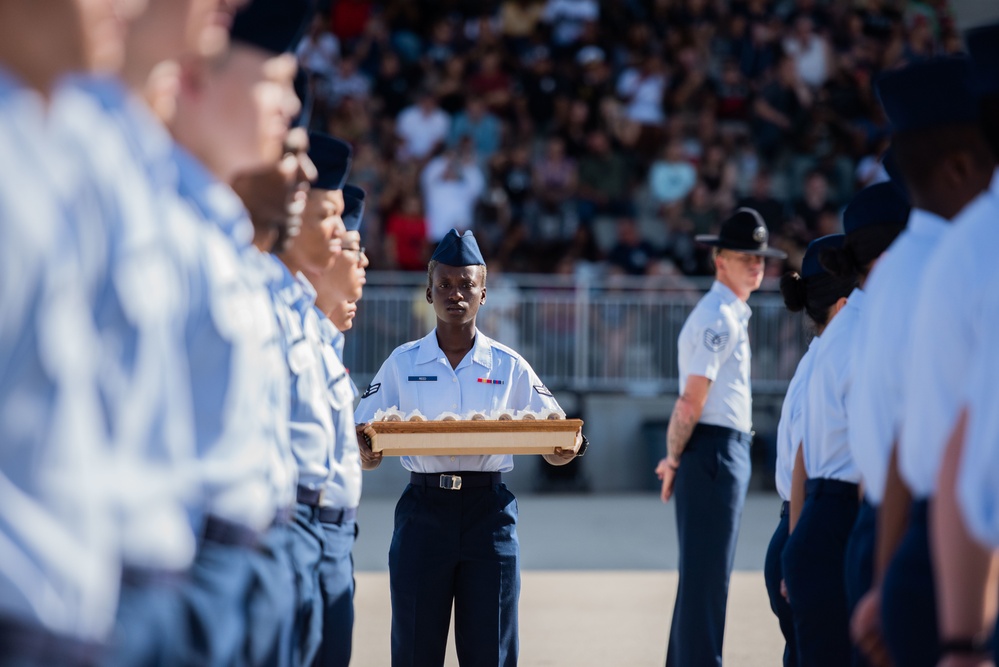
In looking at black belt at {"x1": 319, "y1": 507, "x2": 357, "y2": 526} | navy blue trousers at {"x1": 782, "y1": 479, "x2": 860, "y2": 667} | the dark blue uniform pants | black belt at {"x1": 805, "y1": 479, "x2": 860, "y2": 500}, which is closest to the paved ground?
navy blue trousers at {"x1": 782, "y1": 479, "x2": 860, "y2": 667}

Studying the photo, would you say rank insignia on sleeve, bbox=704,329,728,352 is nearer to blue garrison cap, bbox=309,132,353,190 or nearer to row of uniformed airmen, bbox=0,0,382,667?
blue garrison cap, bbox=309,132,353,190

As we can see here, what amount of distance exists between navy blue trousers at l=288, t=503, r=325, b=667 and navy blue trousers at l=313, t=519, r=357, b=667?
46 millimetres

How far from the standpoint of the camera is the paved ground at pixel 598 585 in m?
6.64

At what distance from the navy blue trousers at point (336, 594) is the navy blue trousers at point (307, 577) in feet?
0.15

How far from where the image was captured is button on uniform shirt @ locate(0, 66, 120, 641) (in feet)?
5.57

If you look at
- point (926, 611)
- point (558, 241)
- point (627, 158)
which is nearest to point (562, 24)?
point (627, 158)

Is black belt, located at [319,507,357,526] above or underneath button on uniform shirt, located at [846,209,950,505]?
underneath

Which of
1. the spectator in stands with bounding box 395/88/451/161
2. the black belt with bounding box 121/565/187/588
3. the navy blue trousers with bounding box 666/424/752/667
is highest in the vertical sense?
the spectator in stands with bounding box 395/88/451/161

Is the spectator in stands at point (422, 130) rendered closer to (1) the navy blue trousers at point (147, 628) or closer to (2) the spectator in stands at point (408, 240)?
(2) the spectator in stands at point (408, 240)

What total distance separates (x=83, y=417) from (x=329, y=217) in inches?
93.5

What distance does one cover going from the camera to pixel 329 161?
13.6 ft

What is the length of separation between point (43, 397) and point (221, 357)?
398mm

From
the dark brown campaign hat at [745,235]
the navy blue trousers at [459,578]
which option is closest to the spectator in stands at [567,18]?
the dark brown campaign hat at [745,235]

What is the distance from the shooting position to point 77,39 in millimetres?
1839
